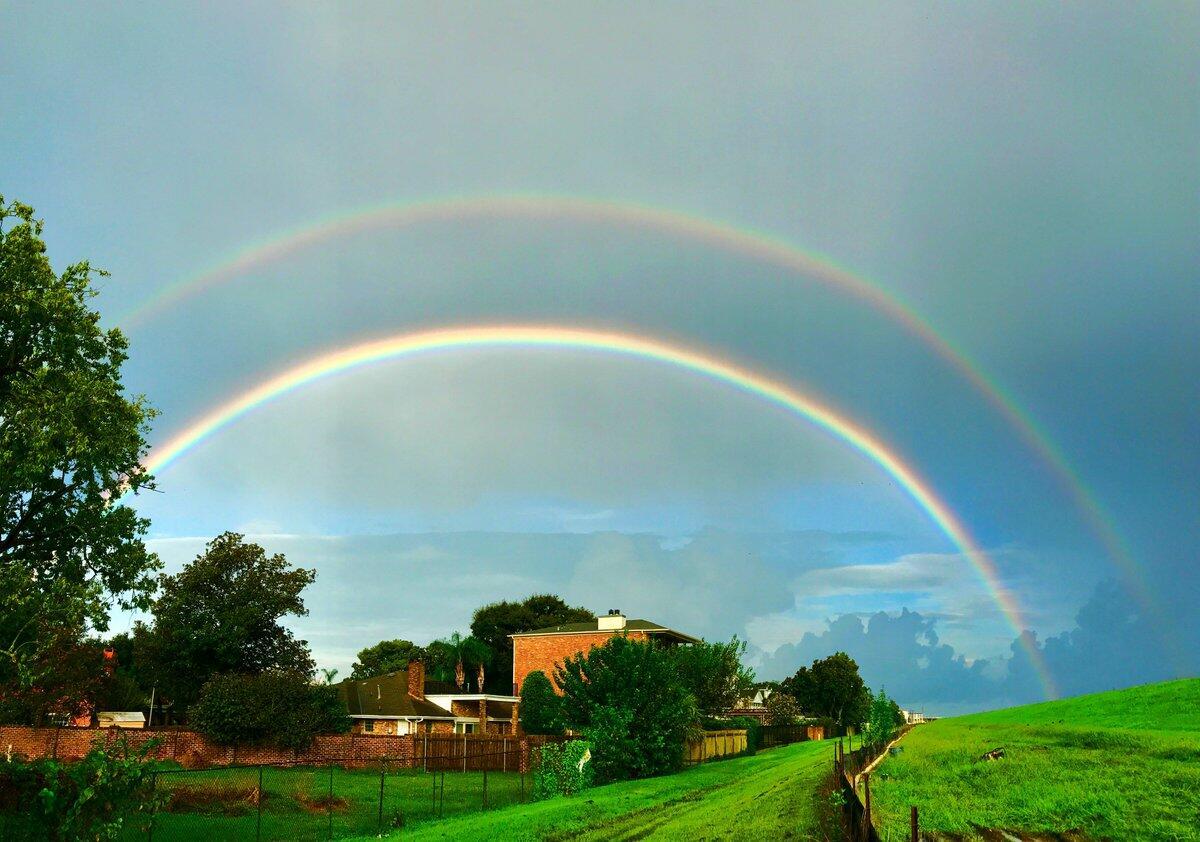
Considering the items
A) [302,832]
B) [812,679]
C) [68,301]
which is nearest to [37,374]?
[68,301]

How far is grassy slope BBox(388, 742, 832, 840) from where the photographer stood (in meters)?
16.6

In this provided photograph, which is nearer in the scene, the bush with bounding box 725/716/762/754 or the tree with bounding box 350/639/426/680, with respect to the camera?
the bush with bounding box 725/716/762/754

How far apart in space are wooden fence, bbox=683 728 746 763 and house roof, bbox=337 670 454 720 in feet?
64.3

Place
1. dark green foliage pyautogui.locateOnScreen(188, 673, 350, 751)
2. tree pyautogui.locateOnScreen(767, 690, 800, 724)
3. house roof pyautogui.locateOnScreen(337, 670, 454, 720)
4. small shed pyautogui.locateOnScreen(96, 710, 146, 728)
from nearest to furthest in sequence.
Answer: dark green foliage pyautogui.locateOnScreen(188, 673, 350, 751) → house roof pyautogui.locateOnScreen(337, 670, 454, 720) → small shed pyautogui.locateOnScreen(96, 710, 146, 728) → tree pyautogui.locateOnScreen(767, 690, 800, 724)

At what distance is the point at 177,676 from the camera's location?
62750 millimetres

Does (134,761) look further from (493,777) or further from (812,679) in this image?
(812,679)

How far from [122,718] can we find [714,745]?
44.1 meters

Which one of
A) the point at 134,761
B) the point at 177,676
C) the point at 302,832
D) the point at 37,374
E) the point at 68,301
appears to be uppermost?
the point at 68,301

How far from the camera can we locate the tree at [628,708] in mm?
37531

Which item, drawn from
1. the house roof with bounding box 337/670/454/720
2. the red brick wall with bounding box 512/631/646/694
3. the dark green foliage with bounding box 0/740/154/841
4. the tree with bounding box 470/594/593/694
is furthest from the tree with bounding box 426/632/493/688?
the dark green foliage with bounding box 0/740/154/841

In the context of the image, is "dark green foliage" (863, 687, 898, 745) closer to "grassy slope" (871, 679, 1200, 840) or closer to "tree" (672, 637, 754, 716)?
"grassy slope" (871, 679, 1200, 840)

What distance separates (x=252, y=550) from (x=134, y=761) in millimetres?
51239

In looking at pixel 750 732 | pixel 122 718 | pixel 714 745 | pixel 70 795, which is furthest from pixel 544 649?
pixel 70 795

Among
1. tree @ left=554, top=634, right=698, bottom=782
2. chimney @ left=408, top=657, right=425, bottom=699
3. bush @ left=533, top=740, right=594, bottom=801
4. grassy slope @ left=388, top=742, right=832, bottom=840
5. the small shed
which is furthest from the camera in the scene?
chimney @ left=408, top=657, right=425, bottom=699
